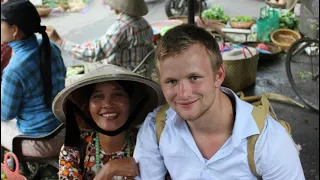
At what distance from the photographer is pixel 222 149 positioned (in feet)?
4.96

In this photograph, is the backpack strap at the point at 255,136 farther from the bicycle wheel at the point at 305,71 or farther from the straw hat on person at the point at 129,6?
the bicycle wheel at the point at 305,71

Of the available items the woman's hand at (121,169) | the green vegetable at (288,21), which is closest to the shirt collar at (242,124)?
the woman's hand at (121,169)

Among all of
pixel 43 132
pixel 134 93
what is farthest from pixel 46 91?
pixel 134 93

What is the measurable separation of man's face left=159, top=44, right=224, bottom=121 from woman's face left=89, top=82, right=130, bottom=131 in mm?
478

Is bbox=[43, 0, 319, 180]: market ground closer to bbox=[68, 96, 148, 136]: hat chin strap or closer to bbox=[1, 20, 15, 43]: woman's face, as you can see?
bbox=[68, 96, 148, 136]: hat chin strap

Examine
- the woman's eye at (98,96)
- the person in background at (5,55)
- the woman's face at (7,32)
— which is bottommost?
the person in background at (5,55)

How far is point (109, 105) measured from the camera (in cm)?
188

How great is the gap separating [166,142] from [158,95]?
1.42 ft

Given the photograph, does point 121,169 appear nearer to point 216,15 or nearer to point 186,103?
point 186,103

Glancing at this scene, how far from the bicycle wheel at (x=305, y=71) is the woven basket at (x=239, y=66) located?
1.47 ft

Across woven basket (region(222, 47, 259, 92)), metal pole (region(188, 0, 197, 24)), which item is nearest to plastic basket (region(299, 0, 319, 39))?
woven basket (region(222, 47, 259, 92))

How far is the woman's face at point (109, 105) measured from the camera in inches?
73.9

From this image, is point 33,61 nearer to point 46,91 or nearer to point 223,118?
point 46,91

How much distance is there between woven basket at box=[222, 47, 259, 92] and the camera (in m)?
4.50
